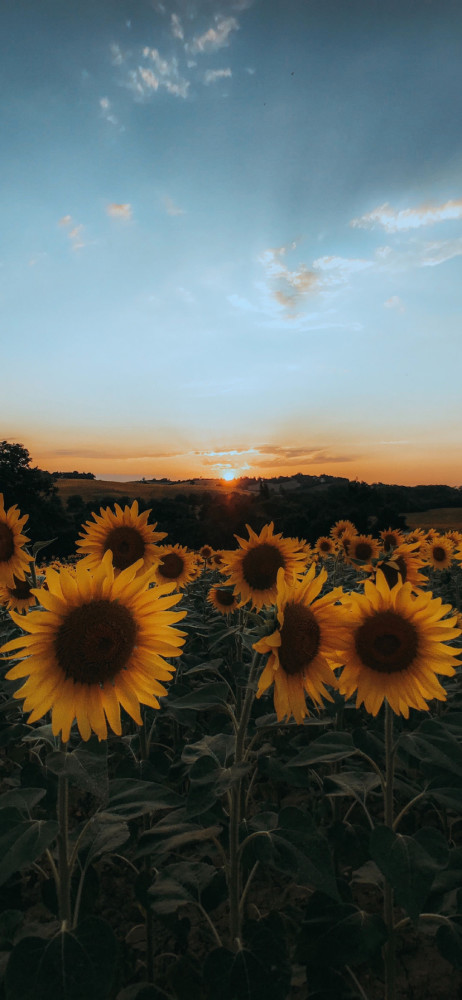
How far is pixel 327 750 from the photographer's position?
8.14 ft

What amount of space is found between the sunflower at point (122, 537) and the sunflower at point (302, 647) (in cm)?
212

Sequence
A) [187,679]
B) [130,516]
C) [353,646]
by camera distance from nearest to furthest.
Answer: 1. [353,646]
2. [130,516]
3. [187,679]

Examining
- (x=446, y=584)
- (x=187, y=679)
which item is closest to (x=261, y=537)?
(x=187, y=679)

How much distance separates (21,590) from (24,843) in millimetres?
3192

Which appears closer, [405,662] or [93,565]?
[405,662]

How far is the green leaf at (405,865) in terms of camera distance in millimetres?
2057

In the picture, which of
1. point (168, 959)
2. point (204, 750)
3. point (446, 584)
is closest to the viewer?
point (204, 750)

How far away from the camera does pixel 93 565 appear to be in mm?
3902

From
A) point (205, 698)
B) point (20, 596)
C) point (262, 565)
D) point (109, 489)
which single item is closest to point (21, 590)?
point (20, 596)

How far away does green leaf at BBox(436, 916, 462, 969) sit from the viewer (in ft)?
7.69

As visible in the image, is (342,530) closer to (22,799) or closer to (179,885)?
(179,885)

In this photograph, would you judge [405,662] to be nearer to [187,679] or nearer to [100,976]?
[100,976]

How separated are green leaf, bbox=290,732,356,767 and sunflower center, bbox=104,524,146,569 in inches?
91.1

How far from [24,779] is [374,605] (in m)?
1.93
